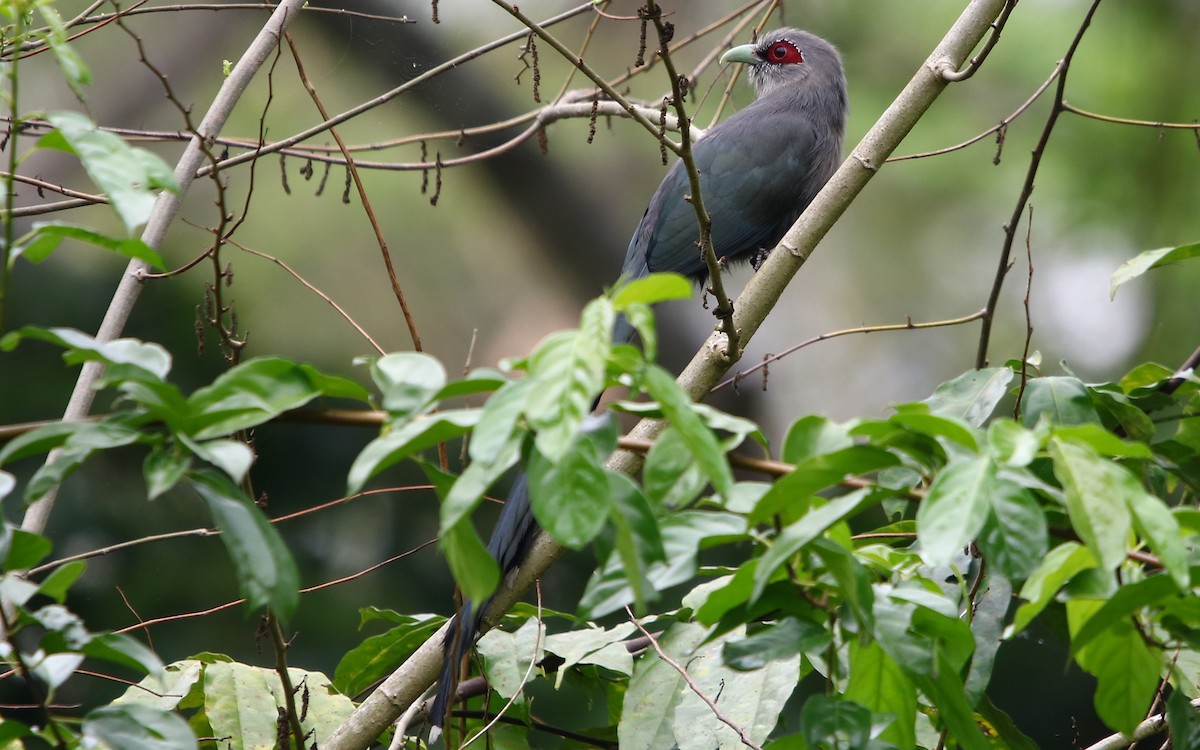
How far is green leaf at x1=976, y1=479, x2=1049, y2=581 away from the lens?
2.97 ft

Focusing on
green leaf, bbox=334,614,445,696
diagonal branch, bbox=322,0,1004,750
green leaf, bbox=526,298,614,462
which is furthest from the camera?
diagonal branch, bbox=322,0,1004,750

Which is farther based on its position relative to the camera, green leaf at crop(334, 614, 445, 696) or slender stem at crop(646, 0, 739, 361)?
green leaf at crop(334, 614, 445, 696)

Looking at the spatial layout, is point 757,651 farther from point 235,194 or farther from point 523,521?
point 235,194

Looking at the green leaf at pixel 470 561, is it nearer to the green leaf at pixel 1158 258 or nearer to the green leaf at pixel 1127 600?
the green leaf at pixel 1127 600

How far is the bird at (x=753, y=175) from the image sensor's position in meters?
3.62

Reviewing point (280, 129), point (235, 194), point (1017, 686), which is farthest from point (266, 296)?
point (1017, 686)

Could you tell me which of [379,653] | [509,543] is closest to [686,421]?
[509,543]

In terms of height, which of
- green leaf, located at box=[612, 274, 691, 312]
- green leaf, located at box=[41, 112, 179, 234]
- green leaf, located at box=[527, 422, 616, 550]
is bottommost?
green leaf, located at box=[527, 422, 616, 550]

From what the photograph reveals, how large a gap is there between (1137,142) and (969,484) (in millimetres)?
5445

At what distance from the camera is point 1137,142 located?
5.53 metres

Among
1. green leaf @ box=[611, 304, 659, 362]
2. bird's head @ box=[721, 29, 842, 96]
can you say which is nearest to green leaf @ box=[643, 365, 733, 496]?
green leaf @ box=[611, 304, 659, 362]

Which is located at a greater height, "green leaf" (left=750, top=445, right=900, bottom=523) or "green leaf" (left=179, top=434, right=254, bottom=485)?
"green leaf" (left=179, top=434, right=254, bottom=485)

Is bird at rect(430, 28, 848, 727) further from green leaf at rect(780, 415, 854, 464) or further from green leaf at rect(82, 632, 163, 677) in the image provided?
green leaf at rect(82, 632, 163, 677)

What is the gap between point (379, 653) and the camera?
7.06 ft
